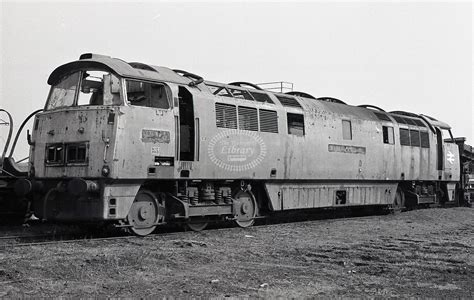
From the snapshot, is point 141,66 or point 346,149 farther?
point 346,149

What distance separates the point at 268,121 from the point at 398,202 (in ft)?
25.7

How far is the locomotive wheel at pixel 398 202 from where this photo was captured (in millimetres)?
19034

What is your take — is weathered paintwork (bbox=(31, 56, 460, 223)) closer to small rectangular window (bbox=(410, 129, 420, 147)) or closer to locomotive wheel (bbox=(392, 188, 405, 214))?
locomotive wheel (bbox=(392, 188, 405, 214))

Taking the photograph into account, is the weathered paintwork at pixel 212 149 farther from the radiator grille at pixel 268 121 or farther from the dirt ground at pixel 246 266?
the dirt ground at pixel 246 266

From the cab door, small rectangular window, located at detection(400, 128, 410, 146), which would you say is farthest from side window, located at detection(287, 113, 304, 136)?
small rectangular window, located at detection(400, 128, 410, 146)

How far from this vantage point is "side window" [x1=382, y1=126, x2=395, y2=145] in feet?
59.4

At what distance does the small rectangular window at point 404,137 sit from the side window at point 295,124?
547 centimetres

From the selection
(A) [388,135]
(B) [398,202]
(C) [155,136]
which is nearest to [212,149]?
(C) [155,136]

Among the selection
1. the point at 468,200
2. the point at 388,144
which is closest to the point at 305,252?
the point at 388,144

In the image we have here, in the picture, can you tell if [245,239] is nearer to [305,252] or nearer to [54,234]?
[305,252]

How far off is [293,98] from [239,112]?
2.63 m

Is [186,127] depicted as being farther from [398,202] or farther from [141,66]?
[398,202]

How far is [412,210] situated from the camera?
20.1 m

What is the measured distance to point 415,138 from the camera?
64.6ft
